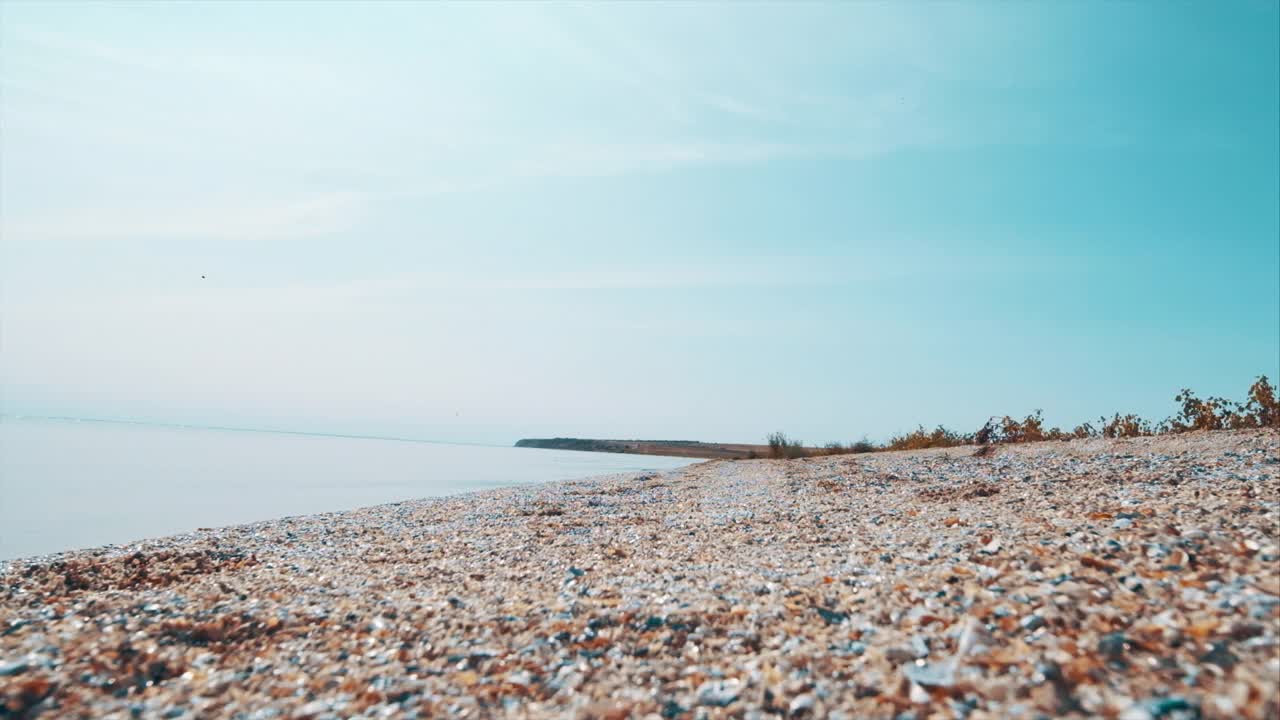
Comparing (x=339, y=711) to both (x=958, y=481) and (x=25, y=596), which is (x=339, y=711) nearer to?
(x=25, y=596)

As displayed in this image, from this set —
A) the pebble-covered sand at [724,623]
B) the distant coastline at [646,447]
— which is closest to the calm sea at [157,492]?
the pebble-covered sand at [724,623]

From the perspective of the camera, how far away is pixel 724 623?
511 cm

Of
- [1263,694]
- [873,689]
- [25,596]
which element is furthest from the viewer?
[25,596]

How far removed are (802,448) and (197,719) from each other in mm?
34941

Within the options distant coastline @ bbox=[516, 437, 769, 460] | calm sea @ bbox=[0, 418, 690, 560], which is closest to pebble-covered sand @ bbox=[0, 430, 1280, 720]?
calm sea @ bbox=[0, 418, 690, 560]

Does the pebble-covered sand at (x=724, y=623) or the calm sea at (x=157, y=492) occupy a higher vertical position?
the pebble-covered sand at (x=724, y=623)

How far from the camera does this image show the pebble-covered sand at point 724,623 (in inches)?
141

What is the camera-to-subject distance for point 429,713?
3.97 m

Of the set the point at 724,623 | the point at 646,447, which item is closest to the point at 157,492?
the point at 724,623

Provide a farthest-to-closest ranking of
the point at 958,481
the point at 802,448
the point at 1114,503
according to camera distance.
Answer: the point at 802,448 < the point at 958,481 < the point at 1114,503

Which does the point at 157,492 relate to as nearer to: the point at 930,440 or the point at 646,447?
the point at 930,440

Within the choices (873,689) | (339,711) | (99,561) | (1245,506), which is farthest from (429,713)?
(99,561)

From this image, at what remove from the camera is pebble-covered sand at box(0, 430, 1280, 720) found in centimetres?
359

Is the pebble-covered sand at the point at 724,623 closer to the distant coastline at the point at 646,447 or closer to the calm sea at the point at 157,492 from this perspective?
the calm sea at the point at 157,492
